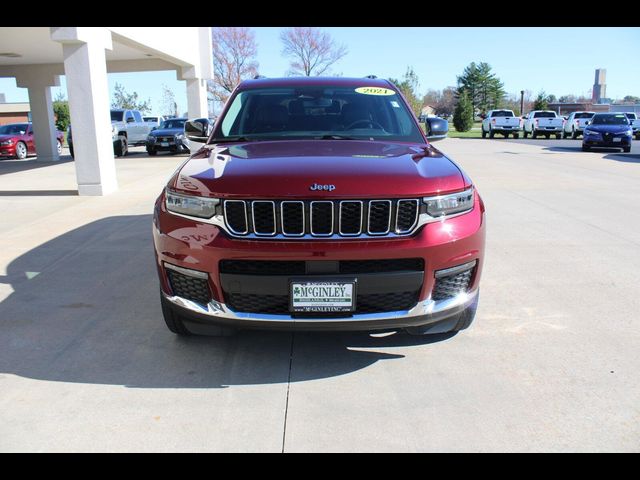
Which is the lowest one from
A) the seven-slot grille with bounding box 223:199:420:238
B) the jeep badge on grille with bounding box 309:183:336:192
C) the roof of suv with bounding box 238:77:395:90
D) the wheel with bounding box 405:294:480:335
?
the wheel with bounding box 405:294:480:335

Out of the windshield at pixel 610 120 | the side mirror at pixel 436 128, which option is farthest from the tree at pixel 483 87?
the side mirror at pixel 436 128

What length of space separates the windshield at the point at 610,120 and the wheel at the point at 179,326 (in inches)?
950

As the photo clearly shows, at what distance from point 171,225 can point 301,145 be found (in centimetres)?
109

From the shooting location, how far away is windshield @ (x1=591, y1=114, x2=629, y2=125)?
75.4ft

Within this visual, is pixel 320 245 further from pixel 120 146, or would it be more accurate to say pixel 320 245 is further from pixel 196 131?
pixel 120 146

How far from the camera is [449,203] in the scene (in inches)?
121

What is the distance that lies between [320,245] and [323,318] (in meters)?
0.40

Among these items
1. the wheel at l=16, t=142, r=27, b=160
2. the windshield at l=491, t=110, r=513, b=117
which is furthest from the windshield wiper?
the windshield at l=491, t=110, r=513, b=117

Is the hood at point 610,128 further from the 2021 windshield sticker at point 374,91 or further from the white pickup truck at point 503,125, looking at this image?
the 2021 windshield sticker at point 374,91

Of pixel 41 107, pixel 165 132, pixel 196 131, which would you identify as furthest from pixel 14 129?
pixel 196 131

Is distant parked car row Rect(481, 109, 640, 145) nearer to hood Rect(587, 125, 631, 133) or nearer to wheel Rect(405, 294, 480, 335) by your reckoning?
hood Rect(587, 125, 631, 133)

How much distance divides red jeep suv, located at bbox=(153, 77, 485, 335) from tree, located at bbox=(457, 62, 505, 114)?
9181 cm

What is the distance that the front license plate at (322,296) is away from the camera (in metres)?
2.84

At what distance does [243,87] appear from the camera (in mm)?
→ 4754
